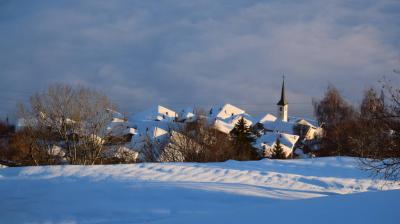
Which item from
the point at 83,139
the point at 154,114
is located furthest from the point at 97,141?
the point at 154,114

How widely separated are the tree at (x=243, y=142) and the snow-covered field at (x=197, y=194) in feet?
39.3

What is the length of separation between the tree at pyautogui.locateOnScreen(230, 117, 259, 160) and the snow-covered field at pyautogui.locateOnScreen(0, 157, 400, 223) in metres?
12.0

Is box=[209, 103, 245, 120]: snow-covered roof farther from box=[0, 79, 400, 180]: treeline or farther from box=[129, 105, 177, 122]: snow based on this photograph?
box=[0, 79, 400, 180]: treeline

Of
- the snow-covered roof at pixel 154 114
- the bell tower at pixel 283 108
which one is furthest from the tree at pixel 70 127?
the bell tower at pixel 283 108

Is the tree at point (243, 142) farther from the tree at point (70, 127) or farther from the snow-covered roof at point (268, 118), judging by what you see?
the snow-covered roof at point (268, 118)

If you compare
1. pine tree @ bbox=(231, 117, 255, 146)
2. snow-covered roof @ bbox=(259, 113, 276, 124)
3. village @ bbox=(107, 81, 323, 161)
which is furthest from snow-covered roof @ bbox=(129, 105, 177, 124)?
pine tree @ bbox=(231, 117, 255, 146)

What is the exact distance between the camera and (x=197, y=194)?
1035cm

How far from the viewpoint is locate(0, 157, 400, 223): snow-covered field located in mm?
5348

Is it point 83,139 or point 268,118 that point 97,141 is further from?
point 268,118

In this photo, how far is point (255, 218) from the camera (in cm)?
523

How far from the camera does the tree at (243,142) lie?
30.6 meters

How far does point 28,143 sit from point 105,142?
218 inches

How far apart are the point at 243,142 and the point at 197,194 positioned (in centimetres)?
2269

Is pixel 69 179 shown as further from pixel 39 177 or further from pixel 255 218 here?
pixel 255 218
